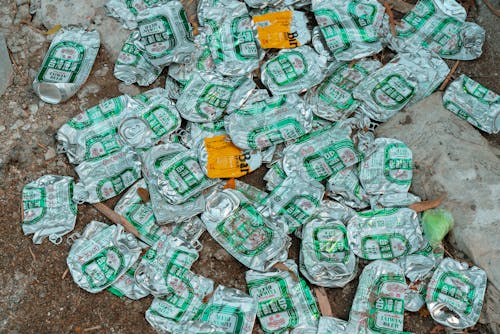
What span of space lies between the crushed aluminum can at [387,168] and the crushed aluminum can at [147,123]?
3.03 feet

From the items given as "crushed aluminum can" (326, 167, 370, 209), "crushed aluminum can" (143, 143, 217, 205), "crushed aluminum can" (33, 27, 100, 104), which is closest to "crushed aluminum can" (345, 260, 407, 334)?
"crushed aluminum can" (326, 167, 370, 209)

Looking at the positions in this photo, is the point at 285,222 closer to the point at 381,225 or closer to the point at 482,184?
the point at 381,225

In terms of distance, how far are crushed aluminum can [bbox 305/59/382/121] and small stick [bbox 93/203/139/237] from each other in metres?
1.02

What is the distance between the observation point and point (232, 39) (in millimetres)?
2672

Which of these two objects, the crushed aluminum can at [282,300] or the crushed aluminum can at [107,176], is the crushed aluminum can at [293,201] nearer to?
the crushed aluminum can at [282,300]

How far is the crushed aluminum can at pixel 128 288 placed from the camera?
2.31 meters

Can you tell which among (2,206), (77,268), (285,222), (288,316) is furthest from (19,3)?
(288,316)

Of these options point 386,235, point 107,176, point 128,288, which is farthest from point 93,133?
point 386,235

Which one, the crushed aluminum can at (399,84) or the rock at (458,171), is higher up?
the crushed aluminum can at (399,84)

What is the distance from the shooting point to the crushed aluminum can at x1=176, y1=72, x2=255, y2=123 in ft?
8.38

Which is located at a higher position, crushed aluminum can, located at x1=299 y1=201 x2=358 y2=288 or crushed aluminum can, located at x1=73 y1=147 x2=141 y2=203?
crushed aluminum can, located at x1=73 y1=147 x2=141 y2=203

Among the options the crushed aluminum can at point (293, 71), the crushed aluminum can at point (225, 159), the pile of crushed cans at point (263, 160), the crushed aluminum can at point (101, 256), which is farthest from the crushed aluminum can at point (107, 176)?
the crushed aluminum can at point (293, 71)

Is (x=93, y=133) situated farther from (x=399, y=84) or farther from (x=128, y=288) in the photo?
(x=399, y=84)

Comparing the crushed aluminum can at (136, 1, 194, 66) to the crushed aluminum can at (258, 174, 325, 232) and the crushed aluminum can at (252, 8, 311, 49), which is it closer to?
the crushed aluminum can at (252, 8, 311, 49)
